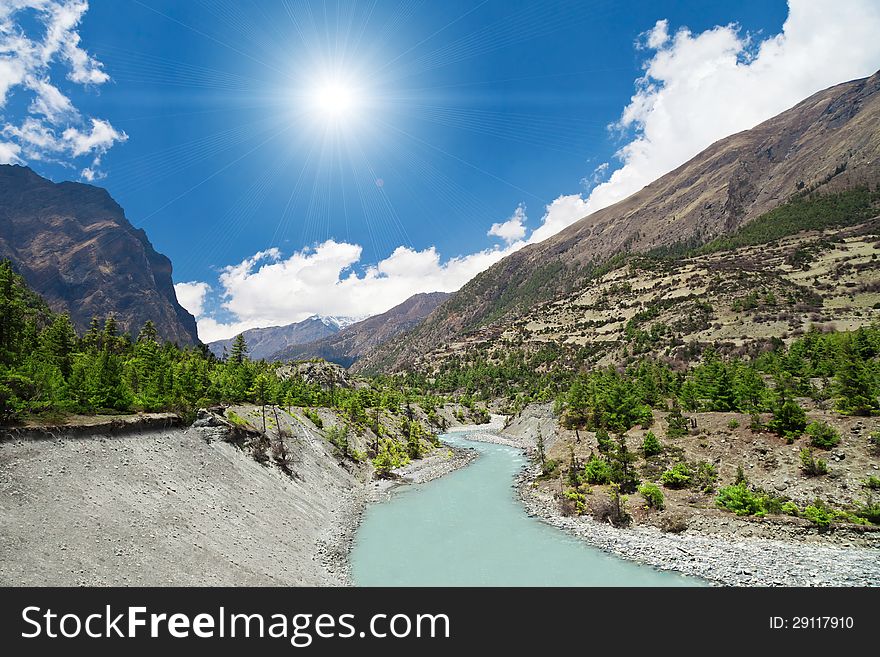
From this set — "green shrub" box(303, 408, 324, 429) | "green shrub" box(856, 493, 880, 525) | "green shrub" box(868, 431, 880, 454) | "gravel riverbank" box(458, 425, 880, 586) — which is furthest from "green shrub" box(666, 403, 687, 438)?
"green shrub" box(303, 408, 324, 429)

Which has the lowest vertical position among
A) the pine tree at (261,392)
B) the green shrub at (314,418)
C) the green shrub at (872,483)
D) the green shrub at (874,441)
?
the green shrub at (872,483)

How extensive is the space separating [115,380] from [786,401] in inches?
2164

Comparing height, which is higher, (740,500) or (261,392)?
(261,392)

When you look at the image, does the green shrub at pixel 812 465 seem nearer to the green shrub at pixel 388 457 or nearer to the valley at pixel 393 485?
the valley at pixel 393 485

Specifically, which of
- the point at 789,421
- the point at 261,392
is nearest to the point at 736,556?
the point at 789,421

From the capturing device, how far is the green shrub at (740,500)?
91.2 ft

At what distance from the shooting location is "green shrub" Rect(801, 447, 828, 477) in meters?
29.2

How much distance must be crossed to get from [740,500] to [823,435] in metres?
10.1

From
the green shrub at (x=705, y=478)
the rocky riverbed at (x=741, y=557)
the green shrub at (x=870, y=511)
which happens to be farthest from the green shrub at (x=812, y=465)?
the rocky riverbed at (x=741, y=557)

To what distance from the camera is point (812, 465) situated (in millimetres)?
29594

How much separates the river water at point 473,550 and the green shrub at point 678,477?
11386 mm

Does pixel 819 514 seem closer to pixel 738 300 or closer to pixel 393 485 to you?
pixel 393 485
